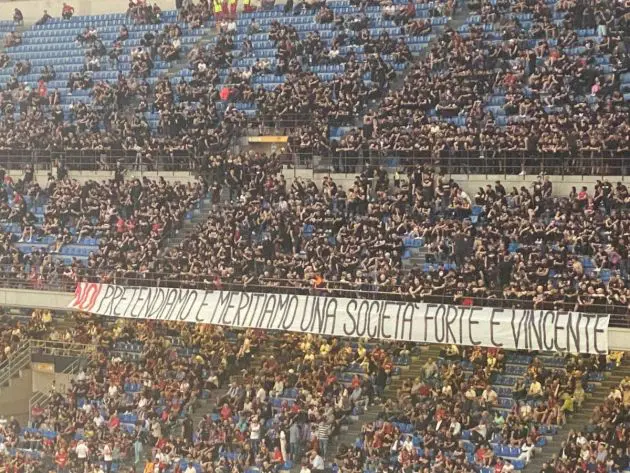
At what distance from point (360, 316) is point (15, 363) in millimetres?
10691

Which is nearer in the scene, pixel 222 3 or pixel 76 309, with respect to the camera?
pixel 76 309

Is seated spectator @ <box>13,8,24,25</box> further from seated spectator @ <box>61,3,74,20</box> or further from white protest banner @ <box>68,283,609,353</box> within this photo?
white protest banner @ <box>68,283,609,353</box>

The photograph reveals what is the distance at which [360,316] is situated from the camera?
28000 mm

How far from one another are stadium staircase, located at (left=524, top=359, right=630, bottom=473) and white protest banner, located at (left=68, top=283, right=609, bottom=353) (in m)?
1.52

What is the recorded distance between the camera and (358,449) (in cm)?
2667

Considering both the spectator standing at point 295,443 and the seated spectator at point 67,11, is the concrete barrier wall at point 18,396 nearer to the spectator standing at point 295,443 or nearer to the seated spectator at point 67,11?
the spectator standing at point 295,443

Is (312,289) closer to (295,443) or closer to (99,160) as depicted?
(295,443)

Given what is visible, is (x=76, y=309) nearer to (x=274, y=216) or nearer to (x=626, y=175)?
(x=274, y=216)

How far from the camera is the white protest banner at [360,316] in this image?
25.7 m

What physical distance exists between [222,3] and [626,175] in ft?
54.2

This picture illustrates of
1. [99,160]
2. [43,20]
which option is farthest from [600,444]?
[43,20]

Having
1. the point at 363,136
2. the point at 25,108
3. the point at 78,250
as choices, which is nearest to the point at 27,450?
the point at 78,250

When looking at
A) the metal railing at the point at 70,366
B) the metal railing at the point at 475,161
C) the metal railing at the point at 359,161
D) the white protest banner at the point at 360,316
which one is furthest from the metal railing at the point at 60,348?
the metal railing at the point at 475,161

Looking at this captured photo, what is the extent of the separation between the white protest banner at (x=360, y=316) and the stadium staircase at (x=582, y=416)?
59.7 inches
